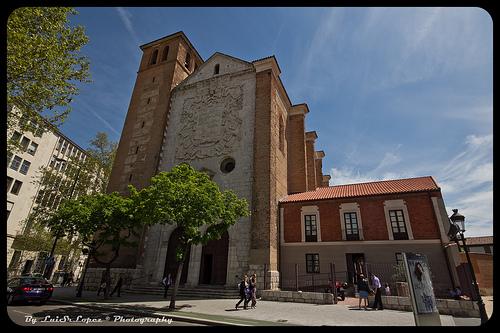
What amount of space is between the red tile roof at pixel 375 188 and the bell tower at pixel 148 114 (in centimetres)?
1301

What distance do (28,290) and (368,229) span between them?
19948 millimetres

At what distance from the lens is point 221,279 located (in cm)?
1827

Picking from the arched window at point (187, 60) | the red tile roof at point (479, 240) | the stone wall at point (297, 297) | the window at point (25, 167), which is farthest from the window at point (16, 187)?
the red tile roof at point (479, 240)

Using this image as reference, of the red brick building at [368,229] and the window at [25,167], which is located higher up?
the window at [25,167]

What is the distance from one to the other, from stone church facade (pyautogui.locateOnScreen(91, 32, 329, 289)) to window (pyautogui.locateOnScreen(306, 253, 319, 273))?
89.5 inches

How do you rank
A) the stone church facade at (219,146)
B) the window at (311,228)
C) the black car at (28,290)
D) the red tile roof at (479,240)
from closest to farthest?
the black car at (28,290)
the stone church facade at (219,146)
the window at (311,228)
the red tile roof at (479,240)

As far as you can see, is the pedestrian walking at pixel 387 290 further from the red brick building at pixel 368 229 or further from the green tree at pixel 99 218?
the green tree at pixel 99 218

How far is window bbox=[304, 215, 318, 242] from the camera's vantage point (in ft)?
63.3

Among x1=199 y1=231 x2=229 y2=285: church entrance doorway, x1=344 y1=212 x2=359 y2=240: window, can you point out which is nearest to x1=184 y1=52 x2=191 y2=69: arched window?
x1=199 y1=231 x2=229 y2=285: church entrance doorway

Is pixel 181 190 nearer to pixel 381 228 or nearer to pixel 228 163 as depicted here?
pixel 228 163

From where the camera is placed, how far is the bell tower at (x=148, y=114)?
2366cm
